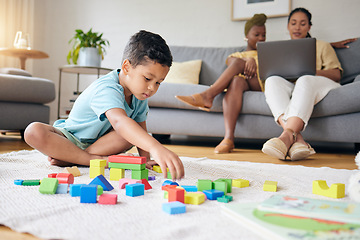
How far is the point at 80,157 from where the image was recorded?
1233 mm

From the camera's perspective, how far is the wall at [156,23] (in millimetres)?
3010

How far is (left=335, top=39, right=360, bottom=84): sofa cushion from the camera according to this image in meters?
2.50

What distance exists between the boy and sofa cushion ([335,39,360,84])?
1.88 meters

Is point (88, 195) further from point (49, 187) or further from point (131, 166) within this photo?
point (131, 166)

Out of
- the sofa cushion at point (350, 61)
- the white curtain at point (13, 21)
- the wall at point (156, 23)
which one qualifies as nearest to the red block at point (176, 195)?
the sofa cushion at point (350, 61)

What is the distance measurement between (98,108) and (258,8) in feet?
8.50

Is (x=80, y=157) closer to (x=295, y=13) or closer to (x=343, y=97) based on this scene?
(x=343, y=97)

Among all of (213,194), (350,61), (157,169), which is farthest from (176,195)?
(350,61)

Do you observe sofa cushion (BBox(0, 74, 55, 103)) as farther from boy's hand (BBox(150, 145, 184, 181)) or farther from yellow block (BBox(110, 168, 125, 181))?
boy's hand (BBox(150, 145, 184, 181))

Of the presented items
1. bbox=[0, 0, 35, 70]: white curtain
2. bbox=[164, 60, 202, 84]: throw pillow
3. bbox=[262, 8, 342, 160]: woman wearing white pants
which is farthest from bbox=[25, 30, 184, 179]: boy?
bbox=[0, 0, 35, 70]: white curtain

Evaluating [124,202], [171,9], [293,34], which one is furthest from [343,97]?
[171,9]

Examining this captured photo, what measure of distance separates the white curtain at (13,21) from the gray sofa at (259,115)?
87.3 inches

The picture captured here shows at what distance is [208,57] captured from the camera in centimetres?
301

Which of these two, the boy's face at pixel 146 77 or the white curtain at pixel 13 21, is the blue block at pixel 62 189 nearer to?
the boy's face at pixel 146 77
